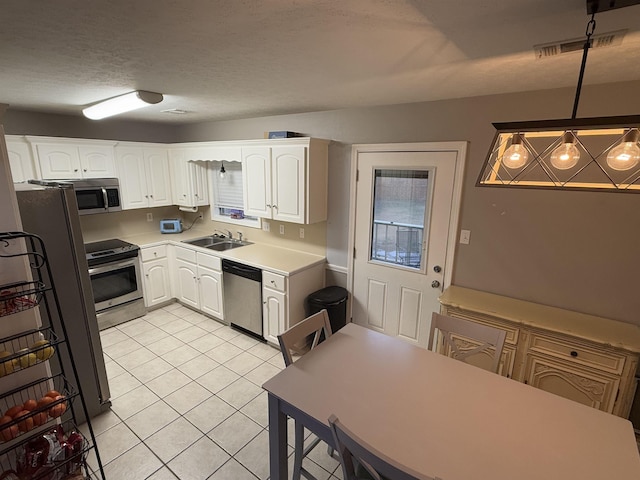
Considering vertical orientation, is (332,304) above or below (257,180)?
below

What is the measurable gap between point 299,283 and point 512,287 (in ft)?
6.13

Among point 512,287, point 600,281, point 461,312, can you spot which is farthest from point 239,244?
point 600,281

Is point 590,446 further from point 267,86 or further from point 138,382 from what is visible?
point 138,382

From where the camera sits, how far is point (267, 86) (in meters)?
2.16

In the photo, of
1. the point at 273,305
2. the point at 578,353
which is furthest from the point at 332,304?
the point at 578,353

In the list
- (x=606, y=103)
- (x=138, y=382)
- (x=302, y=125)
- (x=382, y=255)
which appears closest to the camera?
(x=606, y=103)

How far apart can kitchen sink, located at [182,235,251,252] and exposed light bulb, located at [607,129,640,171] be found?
141 inches

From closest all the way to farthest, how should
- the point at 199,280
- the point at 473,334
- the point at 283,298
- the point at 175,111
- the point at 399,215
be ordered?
the point at 473,334
the point at 399,215
the point at 283,298
the point at 175,111
the point at 199,280

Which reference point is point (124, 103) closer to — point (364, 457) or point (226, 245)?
point (226, 245)

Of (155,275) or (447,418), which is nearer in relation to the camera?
(447,418)

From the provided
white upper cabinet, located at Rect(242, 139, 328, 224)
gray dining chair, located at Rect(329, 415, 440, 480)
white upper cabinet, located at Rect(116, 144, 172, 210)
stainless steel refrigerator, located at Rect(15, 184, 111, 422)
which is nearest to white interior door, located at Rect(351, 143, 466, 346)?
white upper cabinet, located at Rect(242, 139, 328, 224)

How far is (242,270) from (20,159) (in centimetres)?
239

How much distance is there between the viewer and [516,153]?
46.1 inches

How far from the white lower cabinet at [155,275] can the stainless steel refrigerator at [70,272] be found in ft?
5.21
